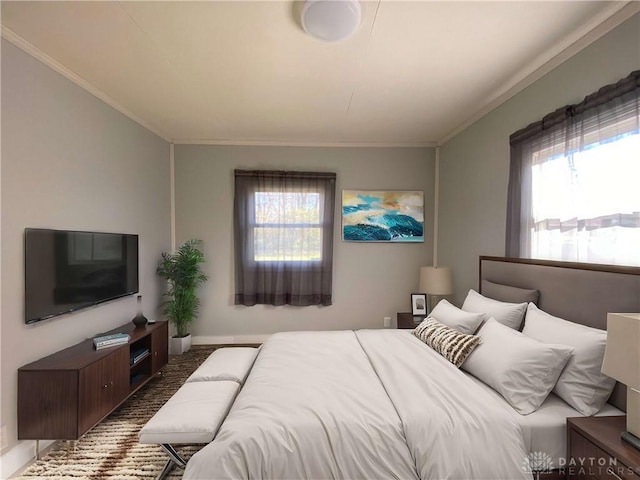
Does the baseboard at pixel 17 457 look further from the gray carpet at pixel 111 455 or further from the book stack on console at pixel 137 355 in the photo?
the book stack on console at pixel 137 355

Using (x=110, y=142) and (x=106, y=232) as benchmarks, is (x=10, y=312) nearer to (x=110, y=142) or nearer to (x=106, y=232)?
(x=106, y=232)

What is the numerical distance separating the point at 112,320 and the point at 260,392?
79.2 inches

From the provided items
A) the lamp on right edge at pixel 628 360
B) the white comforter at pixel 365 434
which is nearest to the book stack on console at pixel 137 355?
the white comforter at pixel 365 434

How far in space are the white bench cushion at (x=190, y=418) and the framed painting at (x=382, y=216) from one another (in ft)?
8.60

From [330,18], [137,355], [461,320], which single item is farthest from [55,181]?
[461,320]

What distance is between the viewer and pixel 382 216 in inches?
157

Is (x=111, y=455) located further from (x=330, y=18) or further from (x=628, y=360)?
(x=330, y=18)

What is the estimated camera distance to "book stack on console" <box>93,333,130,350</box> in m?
2.20

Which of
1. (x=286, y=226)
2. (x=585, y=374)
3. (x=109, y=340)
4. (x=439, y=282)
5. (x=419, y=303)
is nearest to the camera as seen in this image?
(x=585, y=374)

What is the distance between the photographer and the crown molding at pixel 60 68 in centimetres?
182

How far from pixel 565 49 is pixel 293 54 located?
186 centimetres

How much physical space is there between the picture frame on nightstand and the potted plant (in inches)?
107

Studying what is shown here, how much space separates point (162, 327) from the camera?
294 cm

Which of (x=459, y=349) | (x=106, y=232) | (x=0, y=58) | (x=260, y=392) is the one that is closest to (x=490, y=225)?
(x=459, y=349)
